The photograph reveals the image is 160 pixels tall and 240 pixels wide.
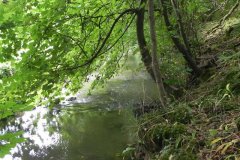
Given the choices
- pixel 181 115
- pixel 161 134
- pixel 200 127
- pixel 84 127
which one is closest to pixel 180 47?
pixel 181 115

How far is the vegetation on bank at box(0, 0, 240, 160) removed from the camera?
3.70m

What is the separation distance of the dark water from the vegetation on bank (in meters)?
1.10

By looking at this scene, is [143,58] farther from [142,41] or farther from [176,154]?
[176,154]

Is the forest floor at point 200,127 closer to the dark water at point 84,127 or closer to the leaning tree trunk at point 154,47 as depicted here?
the leaning tree trunk at point 154,47

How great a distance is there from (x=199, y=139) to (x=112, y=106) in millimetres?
6242

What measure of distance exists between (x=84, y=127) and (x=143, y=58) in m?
2.91

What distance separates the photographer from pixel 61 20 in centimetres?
438

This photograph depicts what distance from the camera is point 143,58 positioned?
22.2 feet

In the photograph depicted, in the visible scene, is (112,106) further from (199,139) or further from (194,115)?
(199,139)

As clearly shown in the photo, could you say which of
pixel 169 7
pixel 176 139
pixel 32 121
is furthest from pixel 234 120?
pixel 32 121

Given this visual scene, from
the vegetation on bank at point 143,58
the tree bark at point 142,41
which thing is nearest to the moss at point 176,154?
the vegetation on bank at point 143,58

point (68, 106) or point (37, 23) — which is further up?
point (37, 23)

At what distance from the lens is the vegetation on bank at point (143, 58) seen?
3.70 metres

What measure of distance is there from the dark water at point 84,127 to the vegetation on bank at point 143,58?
1101 millimetres
